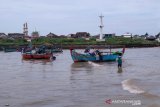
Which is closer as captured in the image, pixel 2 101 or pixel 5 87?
pixel 2 101

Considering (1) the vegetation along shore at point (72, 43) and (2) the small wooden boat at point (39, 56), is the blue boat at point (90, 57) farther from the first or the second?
(1) the vegetation along shore at point (72, 43)

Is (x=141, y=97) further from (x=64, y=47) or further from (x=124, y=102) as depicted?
(x=64, y=47)

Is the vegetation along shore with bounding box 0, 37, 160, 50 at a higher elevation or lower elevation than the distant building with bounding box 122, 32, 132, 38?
lower

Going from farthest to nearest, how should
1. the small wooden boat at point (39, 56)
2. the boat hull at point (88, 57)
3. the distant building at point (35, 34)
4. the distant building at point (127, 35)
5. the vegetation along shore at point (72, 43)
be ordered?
the distant building at point (127, 35), the distant building at point (35, 34), the vegetation along shore at point (72, 43), the small wooden boat at point (39, 56), the boat hull at point (88, 57)

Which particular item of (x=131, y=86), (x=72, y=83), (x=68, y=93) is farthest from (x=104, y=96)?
(x=72, y=83)

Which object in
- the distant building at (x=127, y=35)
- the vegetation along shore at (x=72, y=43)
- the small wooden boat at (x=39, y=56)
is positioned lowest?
the small wooden boat at (x=39, y=56)

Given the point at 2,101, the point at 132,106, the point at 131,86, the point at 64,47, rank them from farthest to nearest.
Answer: the point at 64,47, the point at 131,86, the point at 2,101, the point at 132,106

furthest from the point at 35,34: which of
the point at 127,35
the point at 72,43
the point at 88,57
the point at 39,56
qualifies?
the point at 88,57

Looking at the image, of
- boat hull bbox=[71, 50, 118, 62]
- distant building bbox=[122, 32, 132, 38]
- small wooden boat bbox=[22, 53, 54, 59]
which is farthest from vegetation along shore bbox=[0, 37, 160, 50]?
boat hull bbox=[71, 50, 118, 62]

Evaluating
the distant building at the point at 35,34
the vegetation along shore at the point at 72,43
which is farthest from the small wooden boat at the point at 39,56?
the distant building at the point at 35,34

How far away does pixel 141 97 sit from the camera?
17891 millimetres

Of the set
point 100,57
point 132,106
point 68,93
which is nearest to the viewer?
point 132,106

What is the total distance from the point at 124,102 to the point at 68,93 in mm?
3992

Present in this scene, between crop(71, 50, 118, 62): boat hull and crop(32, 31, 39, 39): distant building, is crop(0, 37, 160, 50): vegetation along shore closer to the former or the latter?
crop(32, 31, 39, 39): distant building
